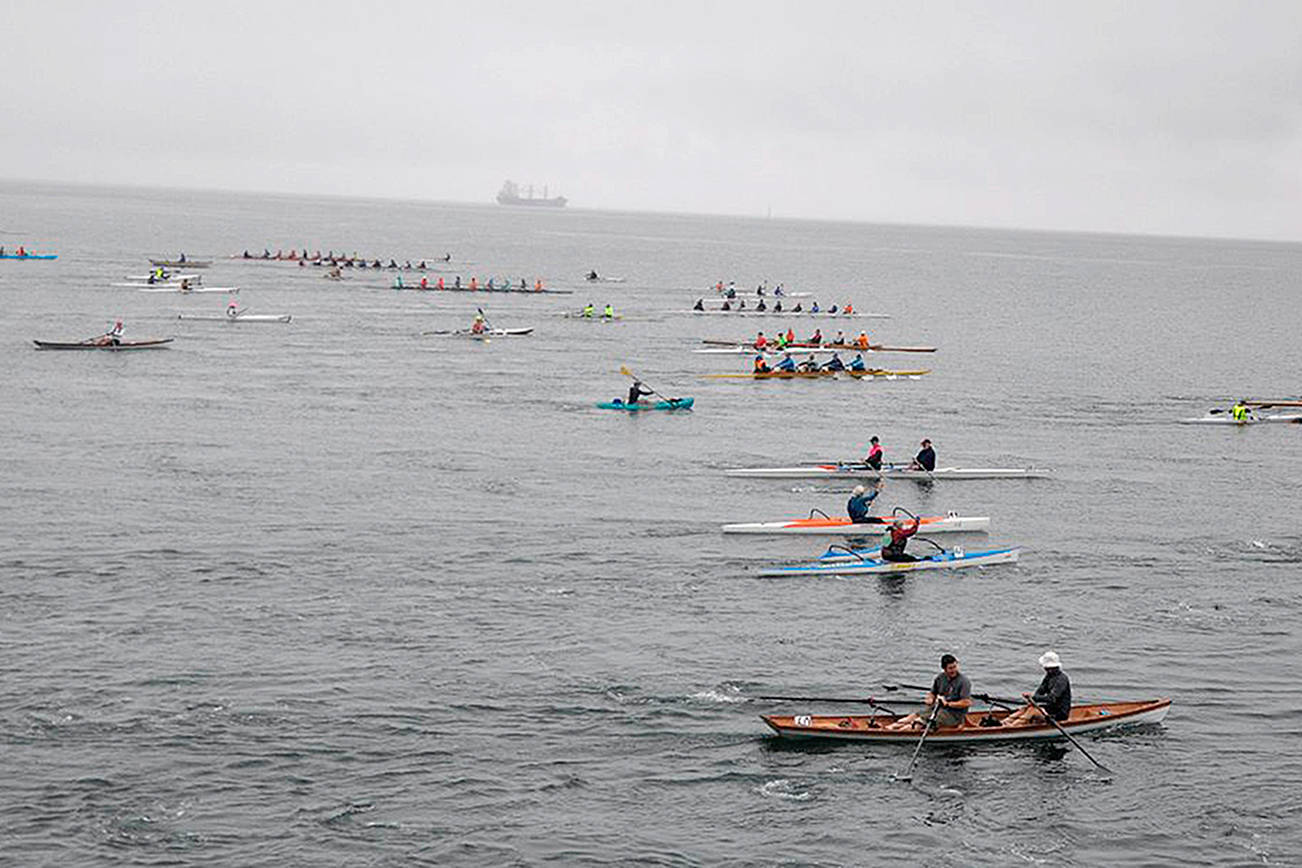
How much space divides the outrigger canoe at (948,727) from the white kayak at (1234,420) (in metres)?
49.2

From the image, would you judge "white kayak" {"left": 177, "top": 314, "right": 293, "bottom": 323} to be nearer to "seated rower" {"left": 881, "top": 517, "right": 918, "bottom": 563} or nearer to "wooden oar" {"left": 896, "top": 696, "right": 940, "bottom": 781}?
"seated rower" {"left": 881, "top": 517, "right": 918, "bottom": 563}

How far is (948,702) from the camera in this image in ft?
102

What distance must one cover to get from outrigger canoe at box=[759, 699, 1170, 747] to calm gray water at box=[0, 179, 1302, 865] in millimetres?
347

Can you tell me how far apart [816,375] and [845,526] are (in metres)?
40.6

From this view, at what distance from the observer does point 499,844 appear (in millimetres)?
26578

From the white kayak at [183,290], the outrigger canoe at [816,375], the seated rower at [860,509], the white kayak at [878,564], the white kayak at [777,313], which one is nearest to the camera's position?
the white kayak at [878,564]

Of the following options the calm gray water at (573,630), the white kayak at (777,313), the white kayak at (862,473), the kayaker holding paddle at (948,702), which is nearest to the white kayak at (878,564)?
the calm gray water at (573,630)

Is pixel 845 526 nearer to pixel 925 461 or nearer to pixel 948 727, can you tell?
pixel 925 461

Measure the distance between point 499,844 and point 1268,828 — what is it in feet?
46.9

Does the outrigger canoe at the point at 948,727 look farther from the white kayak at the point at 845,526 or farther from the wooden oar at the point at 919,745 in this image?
the white kayak at the point at 845,526

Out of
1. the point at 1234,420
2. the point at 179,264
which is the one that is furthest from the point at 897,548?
the point at 179,264

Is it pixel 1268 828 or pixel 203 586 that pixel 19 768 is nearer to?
pixel 203 586

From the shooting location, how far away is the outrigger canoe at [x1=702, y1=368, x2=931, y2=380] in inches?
3459

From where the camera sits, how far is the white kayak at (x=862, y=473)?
58.3 metres
